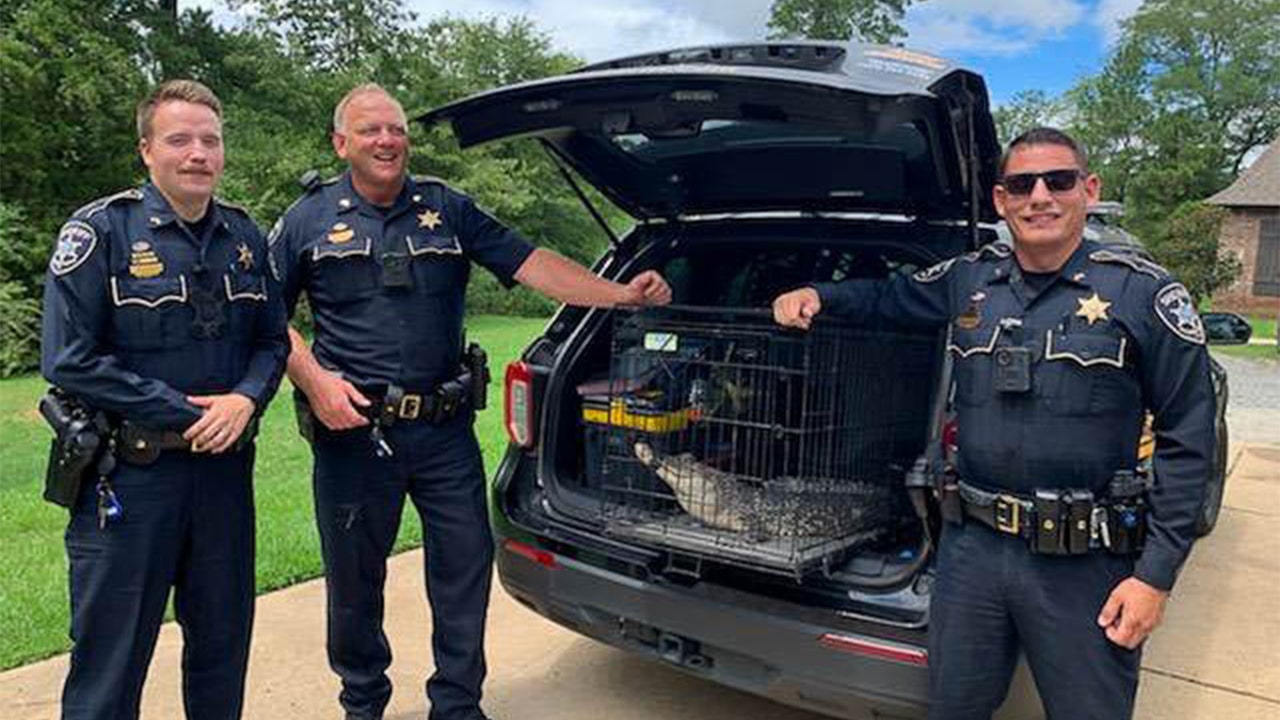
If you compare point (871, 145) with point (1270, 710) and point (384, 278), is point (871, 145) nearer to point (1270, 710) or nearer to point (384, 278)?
point (384, 278)

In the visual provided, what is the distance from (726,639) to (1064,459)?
0.99 metres

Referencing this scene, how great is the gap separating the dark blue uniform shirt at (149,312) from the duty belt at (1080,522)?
188 centimetres

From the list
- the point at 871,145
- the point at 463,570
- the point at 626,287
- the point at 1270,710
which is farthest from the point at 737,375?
the point at 1270,710

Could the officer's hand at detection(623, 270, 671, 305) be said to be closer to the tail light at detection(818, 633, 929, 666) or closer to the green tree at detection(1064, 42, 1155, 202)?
the tail light at detection(818, 633, 929, 666)

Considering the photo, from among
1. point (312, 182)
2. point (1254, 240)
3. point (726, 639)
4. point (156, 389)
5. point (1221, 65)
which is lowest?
point (726, 639)

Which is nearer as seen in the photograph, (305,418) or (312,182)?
(305,418)

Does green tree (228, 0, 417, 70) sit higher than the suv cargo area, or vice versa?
green tree (228, 0, 417, 70)

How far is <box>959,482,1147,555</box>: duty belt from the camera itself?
214 centimetres

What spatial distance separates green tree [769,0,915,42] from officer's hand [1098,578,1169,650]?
43.2 m

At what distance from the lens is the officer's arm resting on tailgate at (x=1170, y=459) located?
83.0 inches

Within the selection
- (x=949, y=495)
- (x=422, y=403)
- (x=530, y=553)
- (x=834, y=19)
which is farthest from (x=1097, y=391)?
(x=834, y=19)

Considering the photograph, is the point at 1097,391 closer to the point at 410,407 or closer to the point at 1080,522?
the point at 1080,522

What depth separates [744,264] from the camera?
3.66m

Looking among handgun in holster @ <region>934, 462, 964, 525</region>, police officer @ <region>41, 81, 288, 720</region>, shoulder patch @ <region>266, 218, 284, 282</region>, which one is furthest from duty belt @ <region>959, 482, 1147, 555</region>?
shoulder patch @ <region>266, 218, 284, 282</region>
